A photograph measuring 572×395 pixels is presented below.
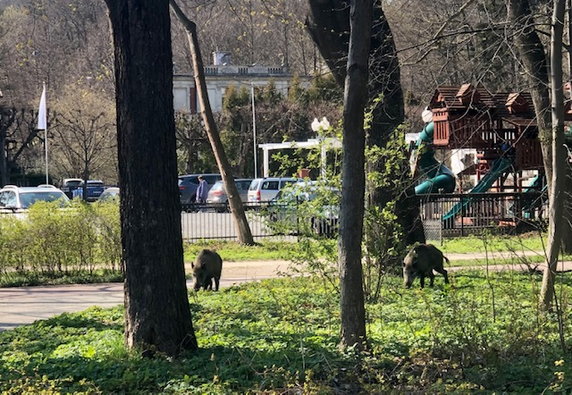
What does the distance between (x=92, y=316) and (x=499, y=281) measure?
17.8 ft

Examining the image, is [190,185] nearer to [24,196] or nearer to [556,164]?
[24,196]

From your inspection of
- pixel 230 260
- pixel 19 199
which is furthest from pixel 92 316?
pixel 19 199

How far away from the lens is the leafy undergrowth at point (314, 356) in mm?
6539

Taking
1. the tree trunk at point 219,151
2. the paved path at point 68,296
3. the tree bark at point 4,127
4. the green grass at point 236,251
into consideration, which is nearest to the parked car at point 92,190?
the tree bark at point 4,127

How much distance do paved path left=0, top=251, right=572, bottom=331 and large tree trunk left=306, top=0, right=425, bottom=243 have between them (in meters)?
1.77

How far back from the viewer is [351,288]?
23.8 ft

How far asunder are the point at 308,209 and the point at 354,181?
127 inches

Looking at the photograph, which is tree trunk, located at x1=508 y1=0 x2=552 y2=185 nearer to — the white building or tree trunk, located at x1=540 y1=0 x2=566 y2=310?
tree trunk, located at x1=540 y1=0 x2=566 y2=310

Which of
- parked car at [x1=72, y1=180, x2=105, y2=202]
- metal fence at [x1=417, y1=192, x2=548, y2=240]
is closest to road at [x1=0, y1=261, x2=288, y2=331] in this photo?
metal fence at [x1=417, y1=192, x2=548, y2=240]

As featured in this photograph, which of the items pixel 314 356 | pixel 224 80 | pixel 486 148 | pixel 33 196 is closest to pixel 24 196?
pixel 33 196

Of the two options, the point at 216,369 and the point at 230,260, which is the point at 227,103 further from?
the point at 216,369

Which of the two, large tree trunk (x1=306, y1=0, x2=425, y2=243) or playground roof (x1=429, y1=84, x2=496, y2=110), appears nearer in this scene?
large tree trunk (x1=306, y1=0, x2=425, y2=243)

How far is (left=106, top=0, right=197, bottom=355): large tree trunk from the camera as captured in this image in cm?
772

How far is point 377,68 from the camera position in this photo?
1347 centimetres
